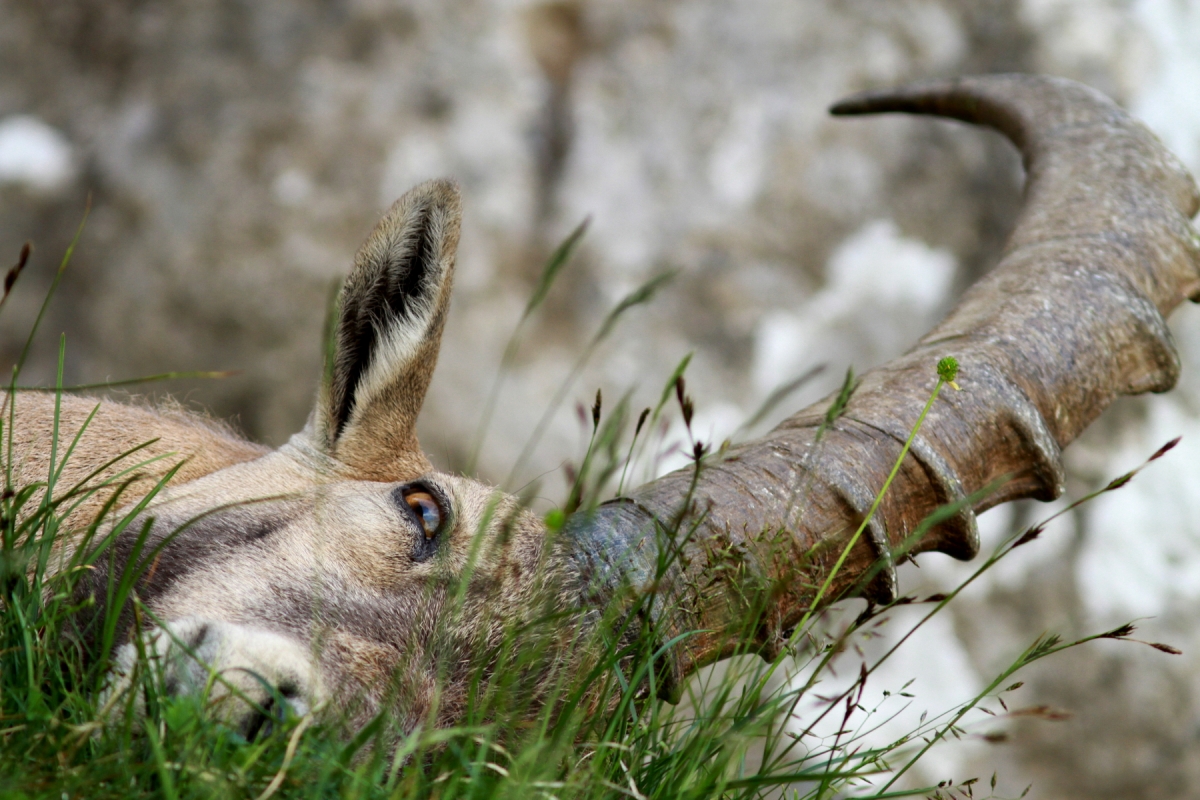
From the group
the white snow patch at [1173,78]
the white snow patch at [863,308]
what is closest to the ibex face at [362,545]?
the white snow patch at [863,308]

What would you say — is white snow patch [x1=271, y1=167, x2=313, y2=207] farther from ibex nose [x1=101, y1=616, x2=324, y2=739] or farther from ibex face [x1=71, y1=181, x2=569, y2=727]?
ibex nose [x1=101, y1=616, x2=324, y2=739]

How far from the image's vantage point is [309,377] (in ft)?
26.6

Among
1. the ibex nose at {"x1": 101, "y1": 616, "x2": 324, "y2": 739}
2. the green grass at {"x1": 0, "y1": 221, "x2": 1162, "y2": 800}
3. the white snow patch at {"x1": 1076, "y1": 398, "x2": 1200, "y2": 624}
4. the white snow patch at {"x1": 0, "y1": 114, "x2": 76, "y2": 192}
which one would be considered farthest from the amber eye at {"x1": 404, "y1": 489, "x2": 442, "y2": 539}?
the white snow patch at {"x1": 0, "y1": 114, "x2": 76, "y2": 192}

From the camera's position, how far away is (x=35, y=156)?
29.7 feet

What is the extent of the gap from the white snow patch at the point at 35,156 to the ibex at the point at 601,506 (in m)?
6.39

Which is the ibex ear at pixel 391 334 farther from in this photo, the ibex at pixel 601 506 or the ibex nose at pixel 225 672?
the ibex nose at pixel 225 672

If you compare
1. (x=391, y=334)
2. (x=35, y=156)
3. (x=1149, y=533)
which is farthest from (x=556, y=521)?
(x=35, y=156)

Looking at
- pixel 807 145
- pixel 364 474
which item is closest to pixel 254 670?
pixel 364 474

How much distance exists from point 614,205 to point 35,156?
5.08 m

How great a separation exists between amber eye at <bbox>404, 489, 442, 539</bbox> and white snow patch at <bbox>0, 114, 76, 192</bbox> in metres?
7.57

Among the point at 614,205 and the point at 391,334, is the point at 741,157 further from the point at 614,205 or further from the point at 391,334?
the point at 391,334

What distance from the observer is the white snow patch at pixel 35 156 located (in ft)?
29.3

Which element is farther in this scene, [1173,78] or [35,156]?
[35,156]

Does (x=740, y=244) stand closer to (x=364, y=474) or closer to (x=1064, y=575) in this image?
(x=1064, y=575)
